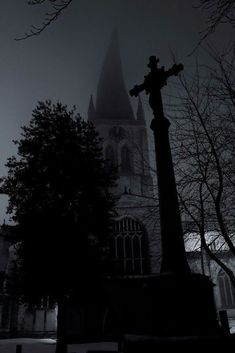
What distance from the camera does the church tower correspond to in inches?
1120

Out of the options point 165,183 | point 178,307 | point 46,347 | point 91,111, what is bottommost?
point 46,347

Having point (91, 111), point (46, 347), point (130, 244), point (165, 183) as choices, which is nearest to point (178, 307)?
point (165, 183)

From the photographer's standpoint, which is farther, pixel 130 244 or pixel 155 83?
pixel 130 244

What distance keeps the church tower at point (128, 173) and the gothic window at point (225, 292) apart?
8.21 m

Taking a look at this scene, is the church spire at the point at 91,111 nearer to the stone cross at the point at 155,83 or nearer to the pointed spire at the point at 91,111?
the pointed spire at the point at 91,111

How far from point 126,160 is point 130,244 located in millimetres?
18916

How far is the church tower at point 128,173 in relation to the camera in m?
28.4

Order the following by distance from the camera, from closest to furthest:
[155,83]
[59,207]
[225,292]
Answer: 1. [155,83]
2. [59,207]
3. [225,292]

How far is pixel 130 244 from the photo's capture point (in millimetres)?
29719

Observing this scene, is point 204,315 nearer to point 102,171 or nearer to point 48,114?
point 102,171

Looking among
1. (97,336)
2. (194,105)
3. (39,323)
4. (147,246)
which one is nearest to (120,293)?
(97,336)

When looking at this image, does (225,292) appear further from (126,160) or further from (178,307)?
(178,307)

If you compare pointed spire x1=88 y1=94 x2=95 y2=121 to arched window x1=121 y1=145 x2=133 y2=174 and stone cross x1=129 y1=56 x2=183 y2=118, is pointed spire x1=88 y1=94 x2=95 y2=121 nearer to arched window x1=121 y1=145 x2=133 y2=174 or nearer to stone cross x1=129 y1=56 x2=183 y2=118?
arched window x1=121 y1=145 x2=133 y2=174

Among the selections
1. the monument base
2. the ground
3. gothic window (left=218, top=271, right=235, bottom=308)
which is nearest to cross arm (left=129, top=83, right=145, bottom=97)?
the monument base
